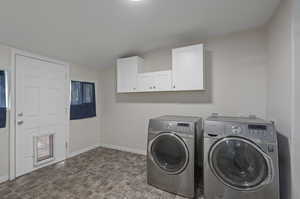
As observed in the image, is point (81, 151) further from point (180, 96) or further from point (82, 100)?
point (180, 96)

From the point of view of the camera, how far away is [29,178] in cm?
227

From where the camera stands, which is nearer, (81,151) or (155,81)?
(155,81)

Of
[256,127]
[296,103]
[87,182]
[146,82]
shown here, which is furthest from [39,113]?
[296,103]

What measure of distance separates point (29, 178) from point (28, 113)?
1.05 m

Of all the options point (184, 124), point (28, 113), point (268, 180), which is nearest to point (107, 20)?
point (184, 124)

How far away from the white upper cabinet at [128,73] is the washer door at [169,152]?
4.28 feet

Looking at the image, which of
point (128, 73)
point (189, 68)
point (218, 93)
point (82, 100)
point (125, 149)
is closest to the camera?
point (189, 68)

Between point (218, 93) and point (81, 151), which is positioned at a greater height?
point (218, 93)

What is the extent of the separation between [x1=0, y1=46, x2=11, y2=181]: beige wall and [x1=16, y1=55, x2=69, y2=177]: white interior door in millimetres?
118

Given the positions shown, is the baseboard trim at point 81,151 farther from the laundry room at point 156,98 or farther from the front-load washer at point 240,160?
the front-load washer at point 240,160

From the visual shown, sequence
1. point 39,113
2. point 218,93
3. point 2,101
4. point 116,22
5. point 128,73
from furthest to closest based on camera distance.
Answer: point 128,73 < point 39,113 < point 218,93 < point 2,101 < point 116,22

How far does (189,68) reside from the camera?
2.36m

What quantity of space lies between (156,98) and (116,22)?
1604mm

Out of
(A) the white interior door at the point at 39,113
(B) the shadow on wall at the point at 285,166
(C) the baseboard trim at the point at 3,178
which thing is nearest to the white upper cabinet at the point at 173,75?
(B) the shadow on wall at the point at 285,166
